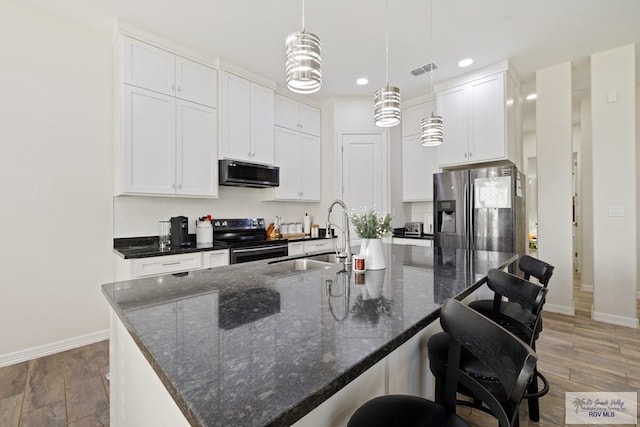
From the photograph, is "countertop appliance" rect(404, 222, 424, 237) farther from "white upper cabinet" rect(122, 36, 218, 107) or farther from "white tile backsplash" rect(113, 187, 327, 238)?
"white upper cabinet" rect(122, 36, 218, 107)

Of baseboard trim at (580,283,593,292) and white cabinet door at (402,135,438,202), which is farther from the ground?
white cabinet door at (402,135,438,202)

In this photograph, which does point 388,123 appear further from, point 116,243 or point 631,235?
point 631,235

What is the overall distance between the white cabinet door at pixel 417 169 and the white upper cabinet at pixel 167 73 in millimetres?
2799

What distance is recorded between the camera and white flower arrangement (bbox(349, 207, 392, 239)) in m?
1.59

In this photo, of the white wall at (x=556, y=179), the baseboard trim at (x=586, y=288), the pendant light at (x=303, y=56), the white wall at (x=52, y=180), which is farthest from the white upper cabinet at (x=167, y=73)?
the baseboard trim at (x=586, y=288)

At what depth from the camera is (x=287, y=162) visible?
13.3 feet

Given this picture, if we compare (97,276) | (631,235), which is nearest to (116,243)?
(97,276)

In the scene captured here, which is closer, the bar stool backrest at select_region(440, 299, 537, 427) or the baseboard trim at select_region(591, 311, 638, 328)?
the bar stool backrest at select_region(440, 299, 537, 427)

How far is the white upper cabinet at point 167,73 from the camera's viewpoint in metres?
2.70

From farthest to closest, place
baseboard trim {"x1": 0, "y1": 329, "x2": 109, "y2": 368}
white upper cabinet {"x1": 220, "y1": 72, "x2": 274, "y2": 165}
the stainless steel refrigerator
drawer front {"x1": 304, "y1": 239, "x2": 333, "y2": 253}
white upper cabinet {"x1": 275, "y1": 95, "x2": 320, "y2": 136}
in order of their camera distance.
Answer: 1. white upper cabinet {"x1": 275, "y1": 95, "x2": 320, "y2": 136}
2. drawer front {"x1": 304, "y1": 239, "x2": 333, "y2": 253}
3. white upper cabinet {"x1": 220, "y1": 72, "x2": 274, "y2": 165}
4. the stainless steel refrigerator
5. baseboard trim {"x1": 0, "y1": 329, "x2": 109, "y2": 368}

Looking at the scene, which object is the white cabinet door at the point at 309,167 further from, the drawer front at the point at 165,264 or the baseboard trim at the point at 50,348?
the baseboard trim at the point at 50,348

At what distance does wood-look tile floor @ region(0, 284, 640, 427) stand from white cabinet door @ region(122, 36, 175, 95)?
245cm

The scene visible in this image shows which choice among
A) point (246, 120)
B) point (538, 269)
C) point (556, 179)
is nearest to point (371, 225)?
point (538, 269)

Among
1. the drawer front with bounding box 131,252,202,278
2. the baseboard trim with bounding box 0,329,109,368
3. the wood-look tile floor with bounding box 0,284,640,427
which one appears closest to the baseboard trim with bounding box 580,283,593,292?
the wood-look tile floor with bounding box 0,284,640,427
